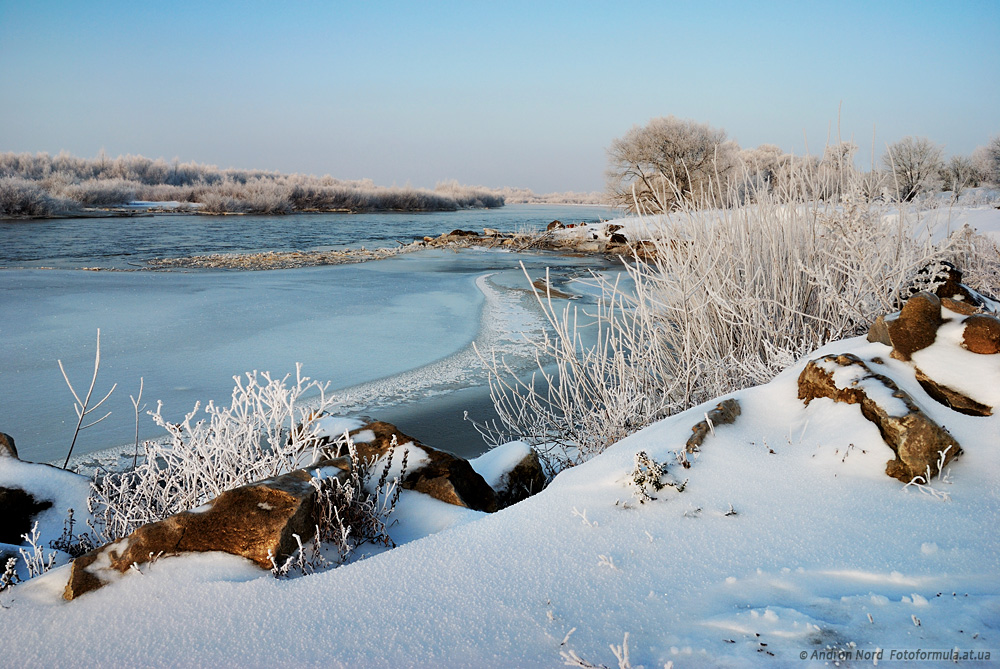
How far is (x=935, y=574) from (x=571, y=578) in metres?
0.75

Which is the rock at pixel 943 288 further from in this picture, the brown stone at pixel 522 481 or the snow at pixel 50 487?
the snow at pixel 50 487

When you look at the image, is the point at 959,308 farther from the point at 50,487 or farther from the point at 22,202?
the point at 22,202

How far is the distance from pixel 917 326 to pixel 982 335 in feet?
0.56

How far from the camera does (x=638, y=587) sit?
126 cm

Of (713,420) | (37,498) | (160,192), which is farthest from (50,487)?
(160,192)

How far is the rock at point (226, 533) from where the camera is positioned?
140 cm

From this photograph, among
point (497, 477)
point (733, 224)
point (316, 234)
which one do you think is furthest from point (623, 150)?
point (497, 477)

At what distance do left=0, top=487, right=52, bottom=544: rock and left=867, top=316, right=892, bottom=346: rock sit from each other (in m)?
2.94

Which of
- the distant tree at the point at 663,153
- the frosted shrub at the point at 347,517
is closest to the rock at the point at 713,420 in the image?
the frosted shrub at the point at 347,517

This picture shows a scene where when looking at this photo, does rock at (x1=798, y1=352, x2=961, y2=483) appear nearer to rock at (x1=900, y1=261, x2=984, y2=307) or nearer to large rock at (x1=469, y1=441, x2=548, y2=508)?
large rock at (x1=469, y1=441, x2=548, y2=508)

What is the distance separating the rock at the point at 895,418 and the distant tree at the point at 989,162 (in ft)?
79.4

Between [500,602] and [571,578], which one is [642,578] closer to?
[571,578]

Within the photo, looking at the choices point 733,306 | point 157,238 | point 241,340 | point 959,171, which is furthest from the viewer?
point 959,171

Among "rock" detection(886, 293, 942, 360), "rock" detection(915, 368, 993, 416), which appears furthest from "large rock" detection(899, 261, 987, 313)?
"rock" detection(915, 368, 993, 416)
